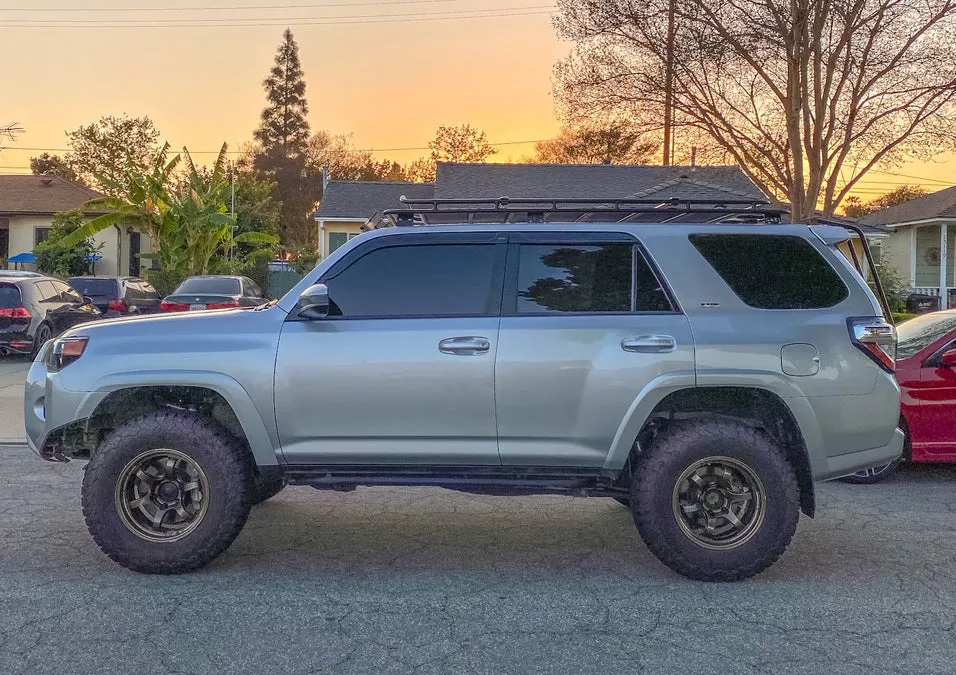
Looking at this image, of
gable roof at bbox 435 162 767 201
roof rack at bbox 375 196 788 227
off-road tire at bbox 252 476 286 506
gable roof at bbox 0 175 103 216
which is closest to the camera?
roof rack at bbox 375 196 788 227

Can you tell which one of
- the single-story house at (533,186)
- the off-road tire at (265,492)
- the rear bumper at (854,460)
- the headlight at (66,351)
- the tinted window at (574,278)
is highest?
the single-story house at (533,186)

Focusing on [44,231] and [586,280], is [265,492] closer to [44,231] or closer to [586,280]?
[586,280]

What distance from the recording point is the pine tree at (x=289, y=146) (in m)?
68.8

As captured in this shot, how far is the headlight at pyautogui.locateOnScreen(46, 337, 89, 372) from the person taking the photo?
4.89m

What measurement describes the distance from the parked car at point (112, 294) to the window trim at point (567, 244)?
17223 mm

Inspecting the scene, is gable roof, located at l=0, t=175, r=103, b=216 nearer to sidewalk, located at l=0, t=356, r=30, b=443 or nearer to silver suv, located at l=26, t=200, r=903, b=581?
sidewalk, located at l=0, t=356, r=30, b=443

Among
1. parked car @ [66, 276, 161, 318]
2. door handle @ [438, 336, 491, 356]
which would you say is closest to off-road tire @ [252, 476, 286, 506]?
door handle @ [438, 336, 491, 356]

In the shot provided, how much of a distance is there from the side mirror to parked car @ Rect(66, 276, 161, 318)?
1681 centimetres

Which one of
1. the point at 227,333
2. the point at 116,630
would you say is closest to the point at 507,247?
the point at 227,333

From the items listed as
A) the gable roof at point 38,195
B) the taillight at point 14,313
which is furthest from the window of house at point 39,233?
the taillight at point 14,313

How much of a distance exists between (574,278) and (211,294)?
1340 centimetres

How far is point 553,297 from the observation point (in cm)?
492

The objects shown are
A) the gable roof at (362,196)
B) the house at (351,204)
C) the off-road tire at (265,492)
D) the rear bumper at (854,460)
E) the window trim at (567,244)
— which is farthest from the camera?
the gable roof at (362,196)

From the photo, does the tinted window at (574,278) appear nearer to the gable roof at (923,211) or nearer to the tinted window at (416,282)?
the tinted window at (416,282)
